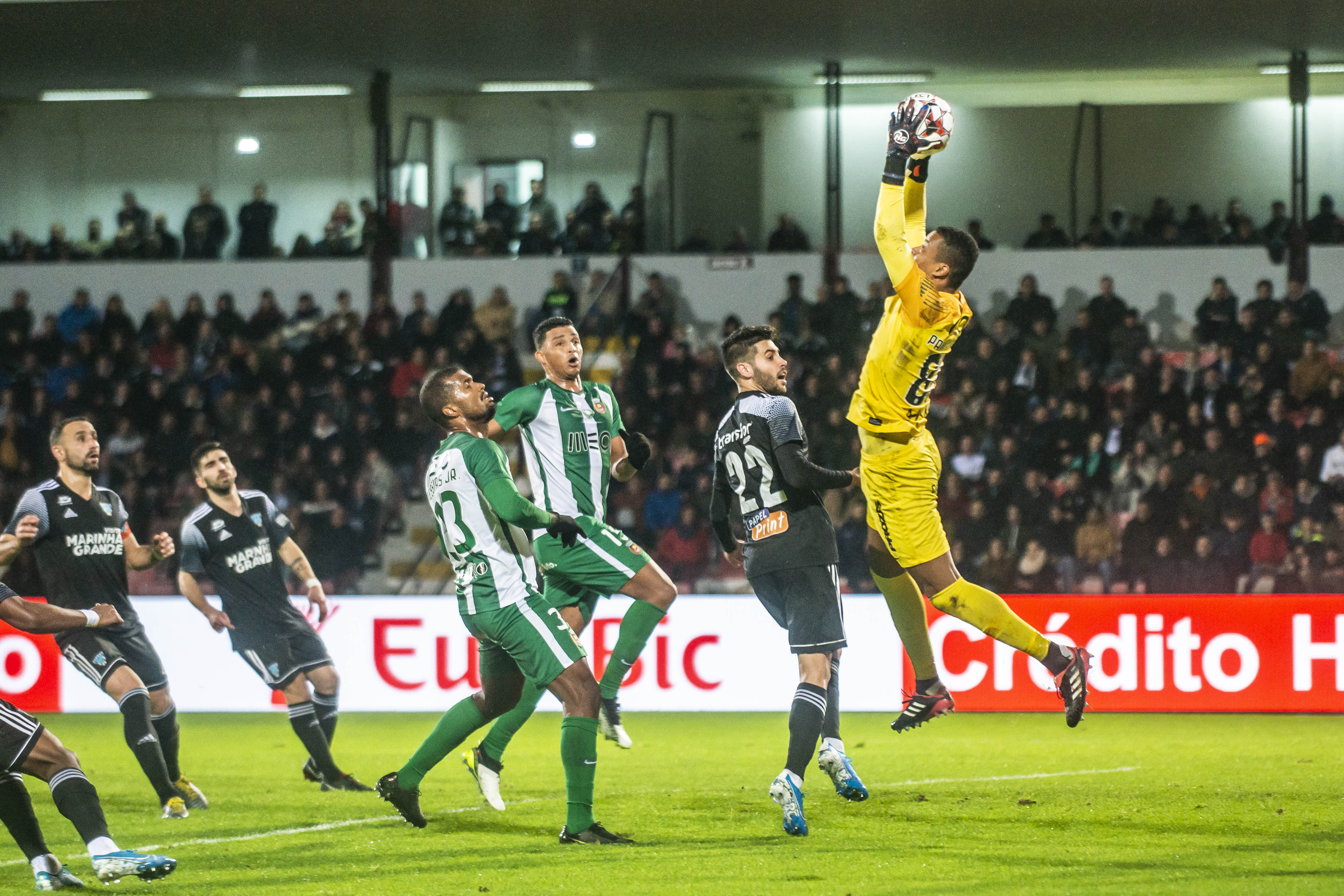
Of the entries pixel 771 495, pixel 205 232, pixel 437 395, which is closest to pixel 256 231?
pixel 205 232

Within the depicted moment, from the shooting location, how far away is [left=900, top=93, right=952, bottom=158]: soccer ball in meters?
6.61

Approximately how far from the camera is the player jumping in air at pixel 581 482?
806 centimetres

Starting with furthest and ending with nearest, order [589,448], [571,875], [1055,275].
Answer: [1055,275] → [589,448] → [571,875]

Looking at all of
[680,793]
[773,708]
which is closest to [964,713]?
[773,708]

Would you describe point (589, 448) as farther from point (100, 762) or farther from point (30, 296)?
point (30, 296)

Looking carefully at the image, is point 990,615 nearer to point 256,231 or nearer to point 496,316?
point 496,316

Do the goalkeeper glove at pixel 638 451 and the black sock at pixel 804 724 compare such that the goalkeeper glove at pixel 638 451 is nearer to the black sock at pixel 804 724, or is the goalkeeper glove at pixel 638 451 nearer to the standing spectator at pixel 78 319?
the black sock at pixel 804 724

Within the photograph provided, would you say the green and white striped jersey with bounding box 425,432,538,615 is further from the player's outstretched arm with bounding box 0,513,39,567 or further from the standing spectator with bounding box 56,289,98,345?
the standing spectator with bounding box 56,289,98,345

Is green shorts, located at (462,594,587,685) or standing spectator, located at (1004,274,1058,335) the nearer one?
green shorts, located at (462,594,587,685)

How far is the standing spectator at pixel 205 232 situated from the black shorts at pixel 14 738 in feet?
53.0

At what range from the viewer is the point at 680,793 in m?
8.57

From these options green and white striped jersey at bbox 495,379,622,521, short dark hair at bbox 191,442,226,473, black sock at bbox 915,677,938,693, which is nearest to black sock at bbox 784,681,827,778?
black sock at bbox 915,677,938,693

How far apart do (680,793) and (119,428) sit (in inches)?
463

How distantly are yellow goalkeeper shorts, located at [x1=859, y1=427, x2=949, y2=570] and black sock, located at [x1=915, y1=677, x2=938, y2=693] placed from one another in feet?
1.95
